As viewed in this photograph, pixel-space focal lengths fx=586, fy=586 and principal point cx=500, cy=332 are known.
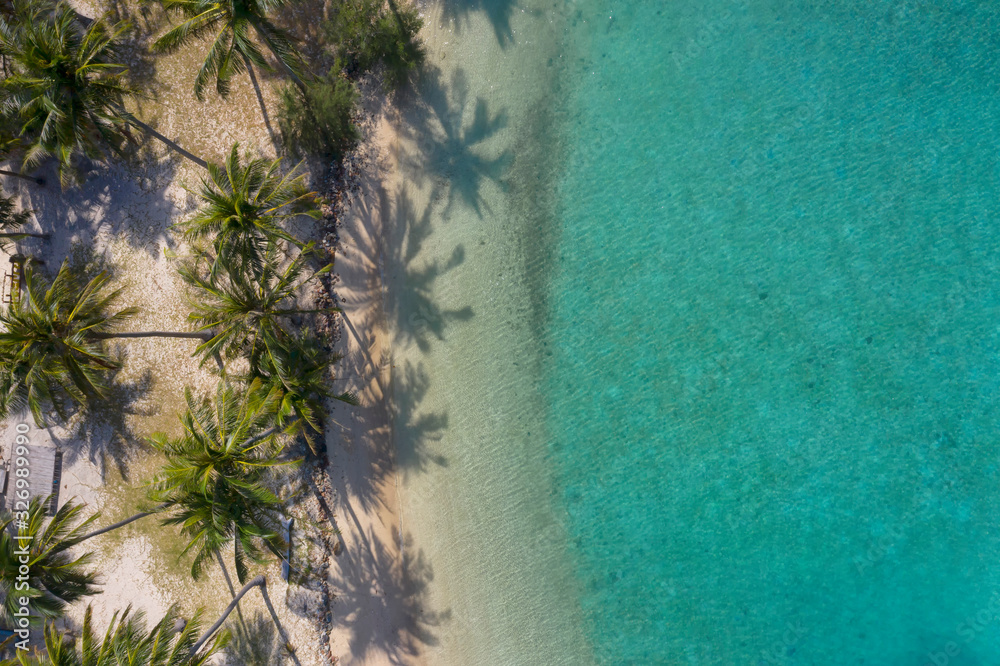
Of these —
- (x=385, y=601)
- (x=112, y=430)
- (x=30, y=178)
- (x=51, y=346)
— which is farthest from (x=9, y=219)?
(x=385, y=601)

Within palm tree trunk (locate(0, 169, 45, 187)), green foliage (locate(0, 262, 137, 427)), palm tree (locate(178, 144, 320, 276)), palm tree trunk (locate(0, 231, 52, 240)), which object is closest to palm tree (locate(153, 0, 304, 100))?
palm tree (locate(178, 144, 320, 276))

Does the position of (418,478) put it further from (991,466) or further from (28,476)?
(991,466)

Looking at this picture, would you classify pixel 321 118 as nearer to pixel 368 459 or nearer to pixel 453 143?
pixel 453 143

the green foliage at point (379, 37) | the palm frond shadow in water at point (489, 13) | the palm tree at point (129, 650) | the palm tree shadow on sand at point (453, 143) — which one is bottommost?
the palm tree at point (129, 650)

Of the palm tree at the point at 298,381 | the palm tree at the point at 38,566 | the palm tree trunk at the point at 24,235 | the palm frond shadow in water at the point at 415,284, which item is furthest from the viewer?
the palm frond shadow in water at the point at 415,284

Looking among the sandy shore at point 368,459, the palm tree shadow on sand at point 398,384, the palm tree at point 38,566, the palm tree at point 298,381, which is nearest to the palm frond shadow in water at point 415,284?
the palm tree shadow on sand at point 398,384

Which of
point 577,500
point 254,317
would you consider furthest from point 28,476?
point 577,500

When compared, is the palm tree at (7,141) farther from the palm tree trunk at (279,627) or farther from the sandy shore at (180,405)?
the palm tree trunk at (279,627)
